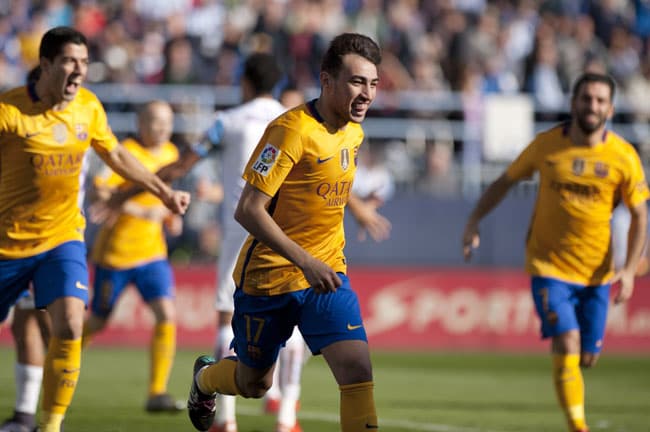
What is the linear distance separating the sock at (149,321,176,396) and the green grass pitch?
10.3 inches

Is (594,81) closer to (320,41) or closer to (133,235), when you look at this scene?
(133,235)

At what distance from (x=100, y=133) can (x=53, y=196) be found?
0.51 meters

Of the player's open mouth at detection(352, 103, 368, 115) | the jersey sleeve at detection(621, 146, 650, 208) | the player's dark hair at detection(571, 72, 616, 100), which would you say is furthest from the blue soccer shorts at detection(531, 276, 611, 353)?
the player's open mouth at detection(352, 103, 368, 115)

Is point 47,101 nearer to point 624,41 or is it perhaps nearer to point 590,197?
point 590,197

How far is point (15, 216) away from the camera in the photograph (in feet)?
25.6

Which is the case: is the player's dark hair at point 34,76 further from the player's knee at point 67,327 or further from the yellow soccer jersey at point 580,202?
the yellow soccer jersey at point 580,202

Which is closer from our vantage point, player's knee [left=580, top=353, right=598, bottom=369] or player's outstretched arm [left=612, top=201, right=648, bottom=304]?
player's outstretched arm [left=612, top=201, right=648, bottom=304]

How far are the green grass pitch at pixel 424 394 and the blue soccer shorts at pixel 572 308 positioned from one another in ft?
3.49

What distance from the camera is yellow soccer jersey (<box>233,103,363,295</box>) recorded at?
20.9ft

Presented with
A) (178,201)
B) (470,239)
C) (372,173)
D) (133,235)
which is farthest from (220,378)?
(372,173)

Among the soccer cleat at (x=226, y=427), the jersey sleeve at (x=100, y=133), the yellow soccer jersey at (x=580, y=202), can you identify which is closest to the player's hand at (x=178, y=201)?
the jersey sleeve at (x=100, y=133)

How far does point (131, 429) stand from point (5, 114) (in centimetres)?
276

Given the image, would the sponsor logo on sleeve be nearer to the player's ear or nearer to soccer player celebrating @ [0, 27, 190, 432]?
the player's ear

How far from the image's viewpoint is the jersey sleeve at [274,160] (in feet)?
20.8
